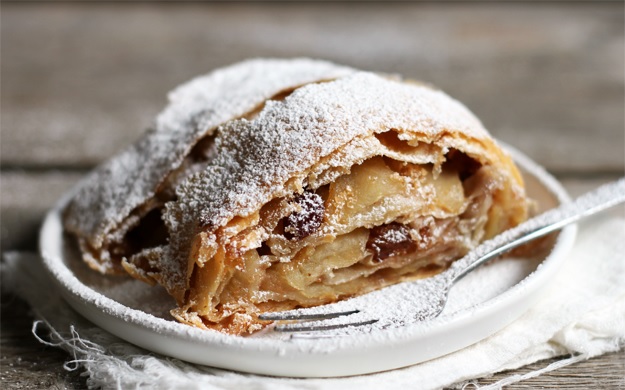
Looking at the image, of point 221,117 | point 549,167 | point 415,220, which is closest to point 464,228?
point 415,220

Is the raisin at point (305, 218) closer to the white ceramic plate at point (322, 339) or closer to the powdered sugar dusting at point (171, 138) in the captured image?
the white ceramic plate at point (322, 339)

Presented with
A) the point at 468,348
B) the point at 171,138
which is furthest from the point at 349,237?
the point at 171,138

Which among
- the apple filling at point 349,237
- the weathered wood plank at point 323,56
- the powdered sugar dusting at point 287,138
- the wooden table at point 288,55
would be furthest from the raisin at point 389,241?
the weathered wood plank at point 323,56

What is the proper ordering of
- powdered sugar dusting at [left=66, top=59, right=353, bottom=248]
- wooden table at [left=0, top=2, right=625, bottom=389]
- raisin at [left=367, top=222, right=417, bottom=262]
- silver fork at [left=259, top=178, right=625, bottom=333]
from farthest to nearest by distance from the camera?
wooden table at [left=0, top=2, right=625, bottom=389] < powdered sugar dusting at [left=66, top=59, right=353, bottom=248] < raisin at [left=367, top=222, right=417, bottom=262] < silver fork at [left=259, top=178, right=625, bottom=333]

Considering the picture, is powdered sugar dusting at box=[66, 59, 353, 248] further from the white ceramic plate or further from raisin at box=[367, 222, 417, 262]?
raisin at box=[367, 222, 417, 262]

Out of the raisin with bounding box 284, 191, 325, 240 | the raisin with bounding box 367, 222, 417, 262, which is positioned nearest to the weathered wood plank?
the raisin with bounding box 367, 222, 417, 262

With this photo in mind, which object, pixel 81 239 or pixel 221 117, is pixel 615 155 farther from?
pixel 81 239
